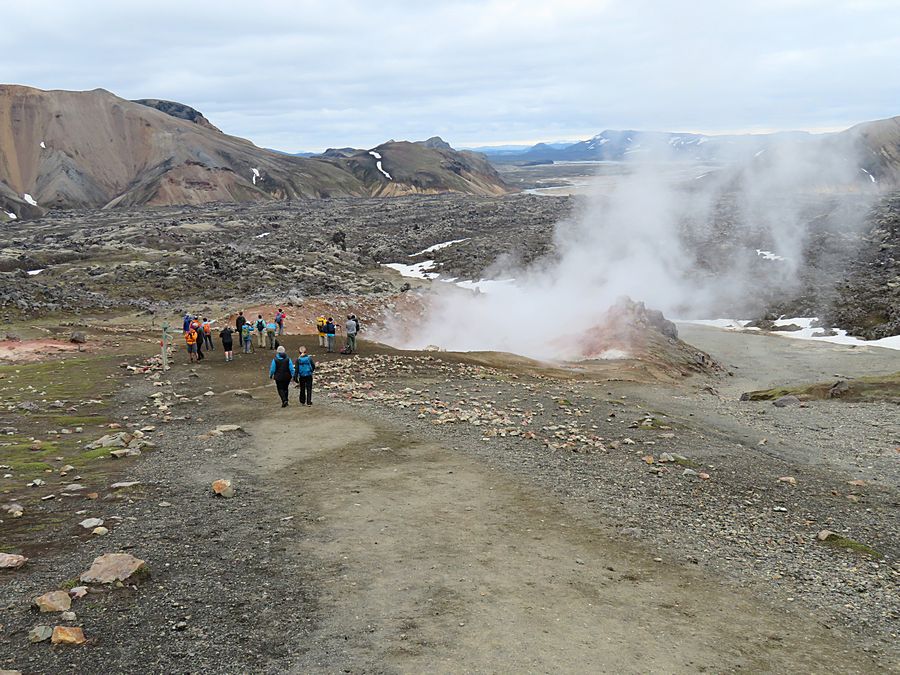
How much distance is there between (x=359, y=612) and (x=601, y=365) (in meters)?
24.6

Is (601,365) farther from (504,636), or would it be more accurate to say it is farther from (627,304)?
(504,636)

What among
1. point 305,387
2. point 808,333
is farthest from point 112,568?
point 808,333

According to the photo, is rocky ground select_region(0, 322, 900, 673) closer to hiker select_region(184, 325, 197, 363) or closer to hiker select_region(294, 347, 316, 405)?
hiker select_region(294, 347, 316, 405)

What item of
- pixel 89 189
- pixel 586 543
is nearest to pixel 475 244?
pixel 586 543

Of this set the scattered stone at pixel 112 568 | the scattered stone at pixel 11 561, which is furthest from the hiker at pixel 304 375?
the scattered stone at pixel 11 561

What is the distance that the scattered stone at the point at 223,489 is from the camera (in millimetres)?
12102

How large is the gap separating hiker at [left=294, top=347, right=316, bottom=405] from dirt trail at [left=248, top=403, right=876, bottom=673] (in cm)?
611

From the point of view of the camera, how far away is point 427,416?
18641mm

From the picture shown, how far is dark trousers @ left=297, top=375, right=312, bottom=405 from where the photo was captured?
19359 millimetres

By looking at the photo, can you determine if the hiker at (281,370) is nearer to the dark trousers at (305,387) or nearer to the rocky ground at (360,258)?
the dark trousers at (305,387)

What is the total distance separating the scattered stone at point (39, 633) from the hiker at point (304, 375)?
39.9 ft

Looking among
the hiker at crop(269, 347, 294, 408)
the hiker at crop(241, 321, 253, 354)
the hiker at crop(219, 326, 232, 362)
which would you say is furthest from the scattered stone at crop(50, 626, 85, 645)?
the hiker at crop(241, 321, 253, 354)

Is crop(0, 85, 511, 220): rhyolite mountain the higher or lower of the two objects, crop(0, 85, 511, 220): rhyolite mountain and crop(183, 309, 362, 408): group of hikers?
the higher

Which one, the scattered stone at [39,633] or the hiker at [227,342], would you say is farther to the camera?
A: the hiker at [227,342]
